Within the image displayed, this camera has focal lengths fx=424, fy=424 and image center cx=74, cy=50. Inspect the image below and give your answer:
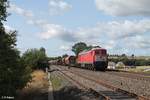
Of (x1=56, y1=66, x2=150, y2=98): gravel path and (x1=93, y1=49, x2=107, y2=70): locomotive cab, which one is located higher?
(x1=93, y1=49, x2=107, y2=70): locomotive cab

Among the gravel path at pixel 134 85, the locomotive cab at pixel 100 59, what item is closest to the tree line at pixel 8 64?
the gravel path at pixel 134 85

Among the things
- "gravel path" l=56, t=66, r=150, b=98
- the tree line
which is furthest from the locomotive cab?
the tree line

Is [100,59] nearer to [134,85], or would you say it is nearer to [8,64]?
[134,85]

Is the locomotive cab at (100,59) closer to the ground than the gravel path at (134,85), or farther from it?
farther from it

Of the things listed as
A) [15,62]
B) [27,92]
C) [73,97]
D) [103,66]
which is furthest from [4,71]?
[103,66]

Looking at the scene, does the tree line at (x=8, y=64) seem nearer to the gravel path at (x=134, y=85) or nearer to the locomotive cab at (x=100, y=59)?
the gravel path at (x=134, y=85)

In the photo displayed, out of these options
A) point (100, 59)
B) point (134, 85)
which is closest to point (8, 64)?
A: point (134, 85)

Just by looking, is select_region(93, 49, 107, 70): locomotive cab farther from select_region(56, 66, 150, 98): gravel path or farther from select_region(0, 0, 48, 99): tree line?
select_region(0, 0, 48, 99): tree line

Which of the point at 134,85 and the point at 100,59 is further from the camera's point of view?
the point at 100,59

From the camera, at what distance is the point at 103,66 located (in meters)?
60.3

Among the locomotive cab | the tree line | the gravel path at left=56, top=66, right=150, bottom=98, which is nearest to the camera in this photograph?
the tree line

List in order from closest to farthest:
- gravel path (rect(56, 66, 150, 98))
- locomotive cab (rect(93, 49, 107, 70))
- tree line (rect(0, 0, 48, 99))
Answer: tree line (rect(0, 0, 48, 99)) → gravel path (rect(56, 66, 150, 98)) → locomotive cab (rect(93, 49, 107, 70))

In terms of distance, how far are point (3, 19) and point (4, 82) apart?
3.02 meters

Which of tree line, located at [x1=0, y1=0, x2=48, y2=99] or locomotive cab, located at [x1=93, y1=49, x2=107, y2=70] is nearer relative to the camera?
tree line, located at [x1=0, y1=0, x2=48, y2=99]
